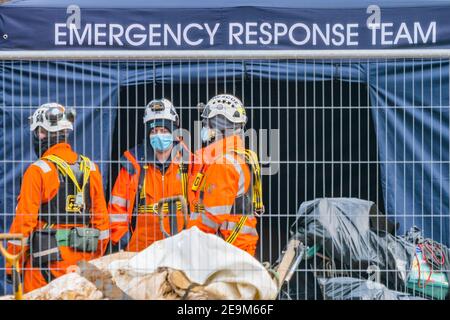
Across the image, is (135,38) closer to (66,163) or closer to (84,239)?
(66,163)

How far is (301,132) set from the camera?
8.15 meters

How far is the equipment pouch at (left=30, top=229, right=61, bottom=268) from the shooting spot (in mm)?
7816

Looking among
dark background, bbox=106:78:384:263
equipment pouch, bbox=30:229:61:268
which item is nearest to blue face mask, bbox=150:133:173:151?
dark background, bbox=106:78:384:263

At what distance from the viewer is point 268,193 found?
809 centimetres

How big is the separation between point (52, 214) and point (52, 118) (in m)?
1.01

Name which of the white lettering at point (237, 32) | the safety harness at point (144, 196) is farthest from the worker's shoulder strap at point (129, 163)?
the white lettering at point (237, 32)

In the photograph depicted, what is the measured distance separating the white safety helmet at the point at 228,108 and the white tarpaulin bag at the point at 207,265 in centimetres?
133

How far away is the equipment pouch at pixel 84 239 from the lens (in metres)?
7.86

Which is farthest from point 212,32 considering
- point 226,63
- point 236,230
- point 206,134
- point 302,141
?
point 236,230

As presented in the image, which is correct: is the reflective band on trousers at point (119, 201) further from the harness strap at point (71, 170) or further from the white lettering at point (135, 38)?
the white lettering at point (135, 38)

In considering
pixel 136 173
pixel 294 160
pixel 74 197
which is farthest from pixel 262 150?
pixel 74 197

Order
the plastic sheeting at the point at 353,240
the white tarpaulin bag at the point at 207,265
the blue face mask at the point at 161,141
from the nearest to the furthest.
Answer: the white tarpaulin bag at the point at 207,265, the plastic sheeting at the point at 353,240, the blue face mask at the point at 161,141

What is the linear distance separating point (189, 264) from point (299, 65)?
205 centimetres

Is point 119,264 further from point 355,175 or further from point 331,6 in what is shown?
point 331,6
